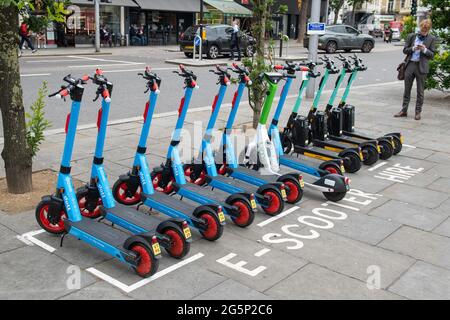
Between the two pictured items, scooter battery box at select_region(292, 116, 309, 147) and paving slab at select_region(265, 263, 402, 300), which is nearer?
paving slab at select_region(265, 263, 402, 300)

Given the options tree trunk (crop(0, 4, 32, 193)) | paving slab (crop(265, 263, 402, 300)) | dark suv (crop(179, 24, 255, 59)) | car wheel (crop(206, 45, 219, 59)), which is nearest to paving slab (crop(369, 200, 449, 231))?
paving slab (crop(265, 263, 402, 300))

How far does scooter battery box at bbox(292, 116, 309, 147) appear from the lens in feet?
22.5

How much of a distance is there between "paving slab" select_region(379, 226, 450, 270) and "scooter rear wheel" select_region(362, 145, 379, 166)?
7.02 feet

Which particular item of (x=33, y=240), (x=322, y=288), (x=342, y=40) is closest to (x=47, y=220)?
(x=33, y=240)

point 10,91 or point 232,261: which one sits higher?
point 10,91

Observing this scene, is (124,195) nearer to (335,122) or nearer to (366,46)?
(335,122)

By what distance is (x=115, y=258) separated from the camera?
4121 millimetres

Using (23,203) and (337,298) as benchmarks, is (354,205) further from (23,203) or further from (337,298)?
(23,203)

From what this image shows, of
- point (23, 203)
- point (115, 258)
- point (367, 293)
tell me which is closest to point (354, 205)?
point (367, 293)

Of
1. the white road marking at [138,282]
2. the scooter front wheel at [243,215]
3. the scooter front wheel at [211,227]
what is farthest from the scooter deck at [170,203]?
the white road marking at [138,282]

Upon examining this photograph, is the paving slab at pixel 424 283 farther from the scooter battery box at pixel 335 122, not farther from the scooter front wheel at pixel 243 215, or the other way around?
the scooter battery box at pixel 335 122

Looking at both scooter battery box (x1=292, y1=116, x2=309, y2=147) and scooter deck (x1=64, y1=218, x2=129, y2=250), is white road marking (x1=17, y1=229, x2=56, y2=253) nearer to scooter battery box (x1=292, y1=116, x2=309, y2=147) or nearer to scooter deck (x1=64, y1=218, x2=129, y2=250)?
scooter deck (x1=64, y1=218, x2=129, y2=250)

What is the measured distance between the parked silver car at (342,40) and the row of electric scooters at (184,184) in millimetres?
21610
